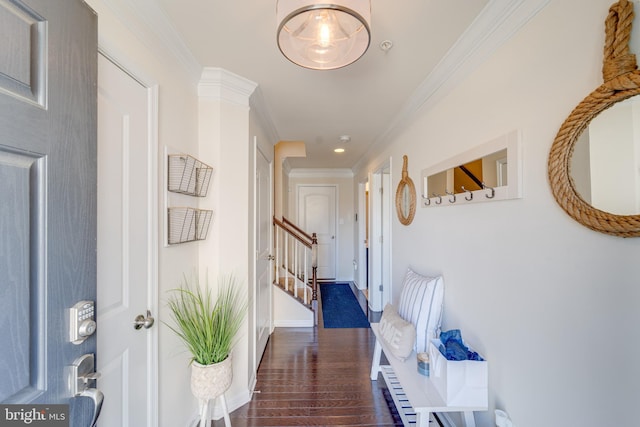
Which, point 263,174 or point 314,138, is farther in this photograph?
point 314,138

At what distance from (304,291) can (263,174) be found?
176 centimetres

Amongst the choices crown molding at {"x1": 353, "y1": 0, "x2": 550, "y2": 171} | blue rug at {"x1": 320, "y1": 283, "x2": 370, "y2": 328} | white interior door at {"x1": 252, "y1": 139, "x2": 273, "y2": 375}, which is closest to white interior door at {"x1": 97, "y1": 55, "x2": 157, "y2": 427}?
white interior door at {"x1": 252, "y1": 139, "x2": 273, "y2": 375}

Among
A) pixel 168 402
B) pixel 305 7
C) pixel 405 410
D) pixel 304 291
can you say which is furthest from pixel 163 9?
pixel 304 291

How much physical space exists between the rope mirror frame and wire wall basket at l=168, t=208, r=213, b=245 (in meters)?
1.70

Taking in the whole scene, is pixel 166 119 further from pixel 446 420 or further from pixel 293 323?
pixel 293 323

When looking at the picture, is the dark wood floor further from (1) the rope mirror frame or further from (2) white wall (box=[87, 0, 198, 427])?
(1) the rope mirror frame

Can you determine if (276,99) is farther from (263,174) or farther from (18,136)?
(18,136)

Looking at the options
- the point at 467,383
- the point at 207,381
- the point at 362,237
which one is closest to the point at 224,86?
the point at 207,381

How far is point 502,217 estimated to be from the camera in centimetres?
124

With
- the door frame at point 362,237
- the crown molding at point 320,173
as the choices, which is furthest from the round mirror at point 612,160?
the crown molding at point 320,173

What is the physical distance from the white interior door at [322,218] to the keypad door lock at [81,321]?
4830 millimetres

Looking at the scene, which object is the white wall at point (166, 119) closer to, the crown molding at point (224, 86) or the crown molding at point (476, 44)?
the crown molding at point (224, 86)

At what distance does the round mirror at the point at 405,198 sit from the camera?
2.38 m

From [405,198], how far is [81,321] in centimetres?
242
